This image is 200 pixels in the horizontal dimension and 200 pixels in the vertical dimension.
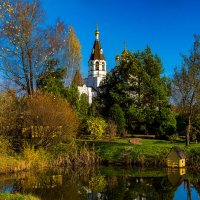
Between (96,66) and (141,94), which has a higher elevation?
(96,66)

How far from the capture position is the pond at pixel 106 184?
50.6 ft

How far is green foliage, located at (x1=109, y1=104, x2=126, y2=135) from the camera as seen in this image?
Result: 3406 centimetres

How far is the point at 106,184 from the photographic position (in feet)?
59.0

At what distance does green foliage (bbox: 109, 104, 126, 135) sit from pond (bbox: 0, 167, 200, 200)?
11946mm

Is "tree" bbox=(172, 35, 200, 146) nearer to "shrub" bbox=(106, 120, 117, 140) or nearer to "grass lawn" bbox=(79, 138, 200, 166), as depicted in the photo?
"grass lawn" bbox=(79, 138, 200, 166)

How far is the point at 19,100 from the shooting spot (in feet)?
81.2

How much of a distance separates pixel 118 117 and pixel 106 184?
1630cm

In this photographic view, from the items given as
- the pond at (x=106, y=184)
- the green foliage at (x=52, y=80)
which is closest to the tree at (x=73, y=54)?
the green foliage at (x=52, y=80)

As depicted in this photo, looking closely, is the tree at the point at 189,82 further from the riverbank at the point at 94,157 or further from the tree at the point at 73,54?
the tree at the point at 73,54

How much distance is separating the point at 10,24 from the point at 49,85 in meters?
6.68

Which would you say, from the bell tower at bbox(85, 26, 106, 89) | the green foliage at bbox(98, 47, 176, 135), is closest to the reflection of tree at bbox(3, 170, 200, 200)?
the green foliage at bbox(98, 47, 176, 135)

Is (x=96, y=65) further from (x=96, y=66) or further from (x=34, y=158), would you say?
(x=34, y=158)

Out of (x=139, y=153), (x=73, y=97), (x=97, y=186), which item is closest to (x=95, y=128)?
(x=73, y=97)

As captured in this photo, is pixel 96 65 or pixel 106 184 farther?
pixel 96 65
